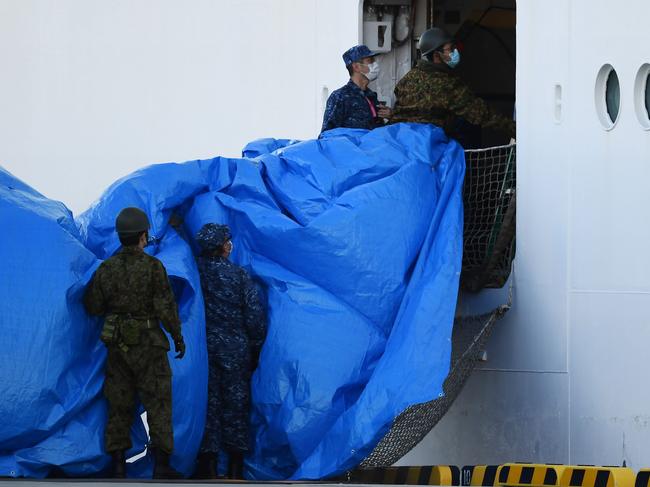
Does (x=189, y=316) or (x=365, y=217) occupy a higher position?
(x=365, y=217)

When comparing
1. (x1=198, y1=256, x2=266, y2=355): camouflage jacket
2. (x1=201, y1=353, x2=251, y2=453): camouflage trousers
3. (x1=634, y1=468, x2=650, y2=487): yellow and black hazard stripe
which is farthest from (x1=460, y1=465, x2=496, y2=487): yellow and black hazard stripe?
(x1=198, y1=256, x2=266, y2=355): camouflage jacket

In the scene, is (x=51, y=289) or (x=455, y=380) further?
(x=455, y=380)

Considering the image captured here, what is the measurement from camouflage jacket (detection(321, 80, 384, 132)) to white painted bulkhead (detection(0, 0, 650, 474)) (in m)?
0.66

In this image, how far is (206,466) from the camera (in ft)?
22.5

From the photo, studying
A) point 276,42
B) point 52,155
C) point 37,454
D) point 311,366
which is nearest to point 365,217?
point 311,366

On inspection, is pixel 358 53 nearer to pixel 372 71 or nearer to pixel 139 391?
pixel 372 71

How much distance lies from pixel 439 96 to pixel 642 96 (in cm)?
128

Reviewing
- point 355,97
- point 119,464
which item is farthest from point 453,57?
point 119,464

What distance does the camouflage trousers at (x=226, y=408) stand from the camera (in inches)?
267

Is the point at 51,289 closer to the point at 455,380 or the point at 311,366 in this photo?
the point at 311,366

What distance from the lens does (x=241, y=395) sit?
22.4 ft

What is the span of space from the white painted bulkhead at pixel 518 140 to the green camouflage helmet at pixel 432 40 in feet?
1.80

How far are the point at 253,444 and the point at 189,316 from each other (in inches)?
28.4

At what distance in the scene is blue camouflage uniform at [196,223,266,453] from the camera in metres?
6.80
